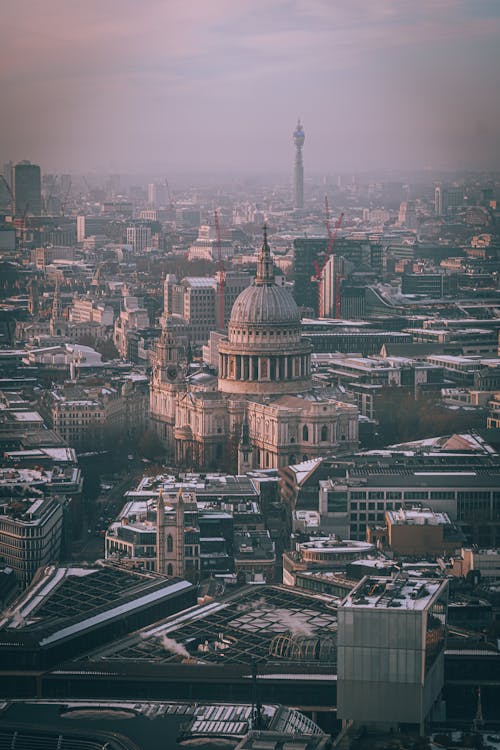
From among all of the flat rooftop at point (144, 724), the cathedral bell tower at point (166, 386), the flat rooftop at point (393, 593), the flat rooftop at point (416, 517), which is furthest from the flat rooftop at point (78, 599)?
the cathedral bell tower at point (166, 386)

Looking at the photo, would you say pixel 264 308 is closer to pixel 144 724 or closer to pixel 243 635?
pixel 243 635

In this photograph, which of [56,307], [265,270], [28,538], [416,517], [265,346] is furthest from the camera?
[56,307]

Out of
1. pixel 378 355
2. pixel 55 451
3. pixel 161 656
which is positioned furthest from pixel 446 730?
pixel 378 355

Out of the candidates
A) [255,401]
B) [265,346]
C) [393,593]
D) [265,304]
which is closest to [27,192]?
[265,304]

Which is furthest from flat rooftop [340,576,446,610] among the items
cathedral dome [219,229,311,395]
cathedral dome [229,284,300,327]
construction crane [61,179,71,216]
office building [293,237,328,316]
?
construction crane [61,179,71,216]

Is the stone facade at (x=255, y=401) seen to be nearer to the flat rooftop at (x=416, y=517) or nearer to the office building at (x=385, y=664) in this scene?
the flat rooftop at (x=416, y=517)
